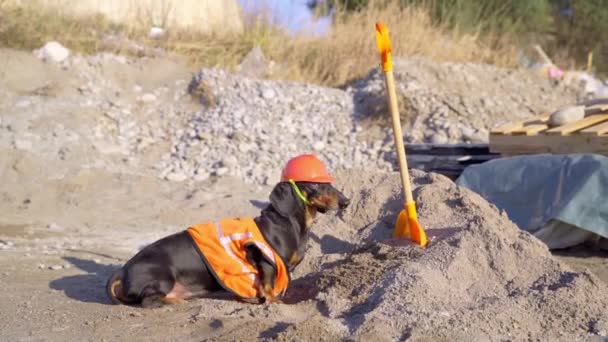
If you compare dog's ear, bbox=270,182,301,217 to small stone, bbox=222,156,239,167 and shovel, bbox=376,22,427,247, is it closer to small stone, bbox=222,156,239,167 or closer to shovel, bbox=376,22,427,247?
shovel, bbox=376,22,427,247

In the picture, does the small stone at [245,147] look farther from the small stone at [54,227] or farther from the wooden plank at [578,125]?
the wooden plank at [578,125]

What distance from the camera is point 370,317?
4.80m

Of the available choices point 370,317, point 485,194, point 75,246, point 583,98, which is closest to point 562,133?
point 485,194

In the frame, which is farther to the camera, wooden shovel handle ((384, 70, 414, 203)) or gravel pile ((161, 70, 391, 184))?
gravel pile ((161, 70, 391, 184))

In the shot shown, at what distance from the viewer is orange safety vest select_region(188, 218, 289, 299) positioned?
18.6 ft

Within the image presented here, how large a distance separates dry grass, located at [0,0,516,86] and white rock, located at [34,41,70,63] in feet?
0.71

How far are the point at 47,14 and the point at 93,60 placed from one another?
1.71 m

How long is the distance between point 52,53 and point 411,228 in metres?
9.55

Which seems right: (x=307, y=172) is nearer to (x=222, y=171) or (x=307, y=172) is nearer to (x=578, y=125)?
(x=578, y=125)

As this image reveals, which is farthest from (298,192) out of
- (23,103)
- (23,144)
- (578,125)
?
(23,103)

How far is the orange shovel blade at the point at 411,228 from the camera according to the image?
6.09m

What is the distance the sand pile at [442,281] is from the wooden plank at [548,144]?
1.88m

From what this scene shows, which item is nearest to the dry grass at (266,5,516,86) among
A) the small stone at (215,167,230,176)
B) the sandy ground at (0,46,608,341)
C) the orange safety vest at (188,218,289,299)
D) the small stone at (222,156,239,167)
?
the small stone at (222,156,239,167)

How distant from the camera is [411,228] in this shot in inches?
243
